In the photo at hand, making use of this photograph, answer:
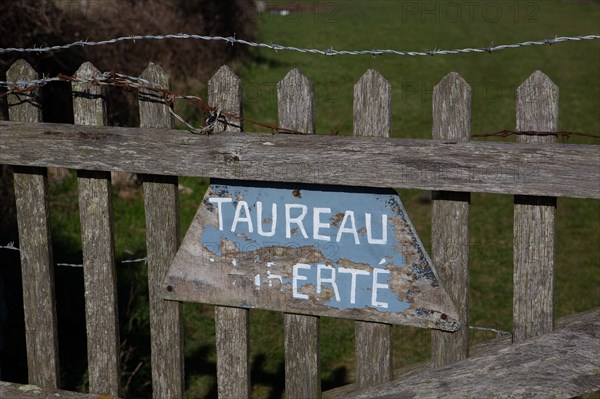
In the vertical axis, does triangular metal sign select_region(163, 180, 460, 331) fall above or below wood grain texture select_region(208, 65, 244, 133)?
below

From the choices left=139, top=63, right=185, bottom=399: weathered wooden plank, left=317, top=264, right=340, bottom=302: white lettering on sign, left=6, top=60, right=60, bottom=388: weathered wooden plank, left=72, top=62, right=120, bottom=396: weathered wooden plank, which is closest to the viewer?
left=317, top=264, right=340, bottom=302: white lettering on sign

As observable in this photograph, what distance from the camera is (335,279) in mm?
3160

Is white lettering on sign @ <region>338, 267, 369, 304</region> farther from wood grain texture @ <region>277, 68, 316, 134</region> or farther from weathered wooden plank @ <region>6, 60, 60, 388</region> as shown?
weathered wooden plank @ <region>6, 60, 60, 388</region>

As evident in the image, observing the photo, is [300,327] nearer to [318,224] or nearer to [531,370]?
[318,224]

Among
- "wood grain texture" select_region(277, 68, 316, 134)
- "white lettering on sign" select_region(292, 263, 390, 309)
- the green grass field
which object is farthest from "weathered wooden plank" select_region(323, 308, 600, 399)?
the green grass field

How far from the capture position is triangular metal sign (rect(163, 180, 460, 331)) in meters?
3.06

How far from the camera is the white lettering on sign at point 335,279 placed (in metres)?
3.11

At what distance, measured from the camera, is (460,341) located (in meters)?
3.10

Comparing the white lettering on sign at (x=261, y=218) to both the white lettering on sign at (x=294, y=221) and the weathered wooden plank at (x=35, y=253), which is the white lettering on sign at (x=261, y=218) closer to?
the white lettering on sign at (x=294, y=221)

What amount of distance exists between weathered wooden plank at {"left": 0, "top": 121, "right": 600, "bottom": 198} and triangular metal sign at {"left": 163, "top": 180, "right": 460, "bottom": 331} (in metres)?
0.09

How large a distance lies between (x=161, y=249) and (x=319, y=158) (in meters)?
0.79

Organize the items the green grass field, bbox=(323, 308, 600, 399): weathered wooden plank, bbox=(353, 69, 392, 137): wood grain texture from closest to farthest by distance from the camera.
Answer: bbox=(323, 308, 600, 399): weathered wooden plank
bbox=(353, 69, 392, 137): wood grain texture
the green grass field

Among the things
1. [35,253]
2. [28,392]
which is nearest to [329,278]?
[35,253]

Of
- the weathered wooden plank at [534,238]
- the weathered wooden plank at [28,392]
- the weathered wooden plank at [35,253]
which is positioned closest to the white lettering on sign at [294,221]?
the weathered wooden plank at [534,238]
